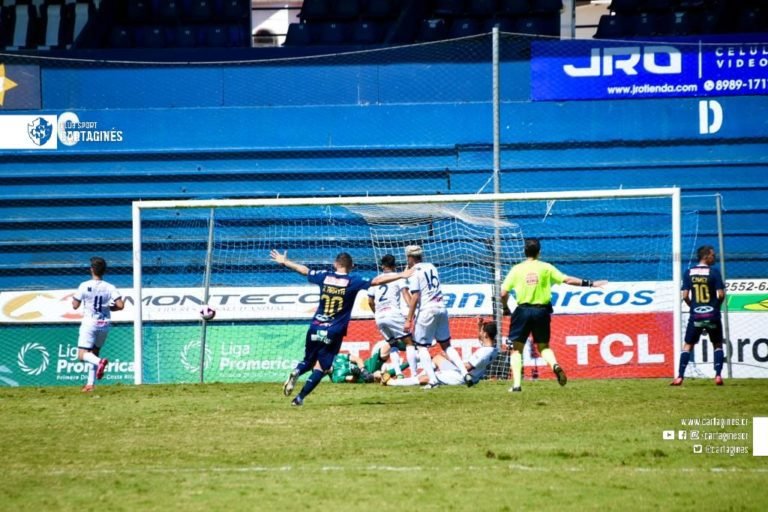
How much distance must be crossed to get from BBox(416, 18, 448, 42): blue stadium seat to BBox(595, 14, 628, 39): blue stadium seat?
314cm

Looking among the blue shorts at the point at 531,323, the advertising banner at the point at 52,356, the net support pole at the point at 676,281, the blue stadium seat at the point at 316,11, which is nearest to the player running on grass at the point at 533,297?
the blue shorts at the point at 531,323

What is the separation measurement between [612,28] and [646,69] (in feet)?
7.39

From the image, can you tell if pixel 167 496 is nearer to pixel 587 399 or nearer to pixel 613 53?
pixel 587 399

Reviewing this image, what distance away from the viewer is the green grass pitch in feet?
27.8

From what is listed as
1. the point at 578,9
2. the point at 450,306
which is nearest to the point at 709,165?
the point at 450,306

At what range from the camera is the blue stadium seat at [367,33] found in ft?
79.6

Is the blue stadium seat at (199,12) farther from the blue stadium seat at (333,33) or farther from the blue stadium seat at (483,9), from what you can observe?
the blue stadium seat at (483,9)

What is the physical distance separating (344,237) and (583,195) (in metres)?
4.79

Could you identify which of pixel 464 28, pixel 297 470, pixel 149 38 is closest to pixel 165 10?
pixel 149 38

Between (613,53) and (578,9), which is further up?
(578,9)

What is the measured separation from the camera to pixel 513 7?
24.5m

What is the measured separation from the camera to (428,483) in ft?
29.5

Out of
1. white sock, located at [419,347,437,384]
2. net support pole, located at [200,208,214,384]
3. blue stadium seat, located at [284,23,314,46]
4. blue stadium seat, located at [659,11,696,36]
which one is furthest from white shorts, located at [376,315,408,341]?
blue stadium seat, located at [659,11,696,36]

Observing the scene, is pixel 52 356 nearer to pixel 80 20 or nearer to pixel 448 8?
pixel 80 20
